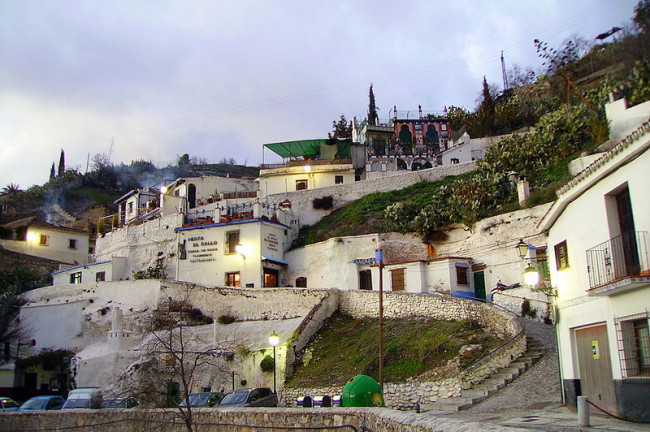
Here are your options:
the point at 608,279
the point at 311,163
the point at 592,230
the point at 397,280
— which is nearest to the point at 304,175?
the point at 311,163

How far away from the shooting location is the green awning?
5331 cm

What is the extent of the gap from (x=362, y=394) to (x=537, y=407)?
4.86 m

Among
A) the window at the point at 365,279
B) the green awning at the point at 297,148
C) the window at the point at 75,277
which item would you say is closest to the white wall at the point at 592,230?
the window at the point at 365,279

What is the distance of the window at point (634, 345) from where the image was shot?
36.3 ft

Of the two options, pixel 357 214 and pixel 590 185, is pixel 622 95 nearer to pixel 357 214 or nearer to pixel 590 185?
pixel 357 214

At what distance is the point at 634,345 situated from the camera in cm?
1138

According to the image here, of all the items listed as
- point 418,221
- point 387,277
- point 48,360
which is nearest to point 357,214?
→ point 418,221

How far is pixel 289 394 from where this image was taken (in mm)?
23203

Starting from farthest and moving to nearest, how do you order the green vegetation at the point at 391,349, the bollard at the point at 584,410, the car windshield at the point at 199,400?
the green vegetation at the point at 391,349 → the car windshield at the point at 199,400 → the bollard at the point at 584,410

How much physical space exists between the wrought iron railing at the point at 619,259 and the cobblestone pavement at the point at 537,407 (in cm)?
288

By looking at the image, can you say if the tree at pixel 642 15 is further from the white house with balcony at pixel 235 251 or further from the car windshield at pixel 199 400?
the car windshield at pixel 199 400

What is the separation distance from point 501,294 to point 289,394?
36.2 ft

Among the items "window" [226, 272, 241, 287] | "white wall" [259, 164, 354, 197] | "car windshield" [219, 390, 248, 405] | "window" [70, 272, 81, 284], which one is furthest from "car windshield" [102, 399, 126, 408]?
"white wall" [259, 164, 354, 197]

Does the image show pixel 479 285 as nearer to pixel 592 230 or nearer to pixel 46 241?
pixel 592 230
